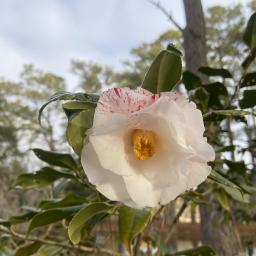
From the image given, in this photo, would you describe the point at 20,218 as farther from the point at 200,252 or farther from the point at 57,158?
the point at 200,252

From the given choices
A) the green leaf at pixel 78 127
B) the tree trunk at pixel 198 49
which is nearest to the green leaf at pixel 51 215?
the green leaf at pixel 78 127

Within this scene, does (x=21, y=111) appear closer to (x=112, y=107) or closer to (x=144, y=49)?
(x=144, y=49)

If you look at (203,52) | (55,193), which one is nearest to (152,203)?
(55,193)

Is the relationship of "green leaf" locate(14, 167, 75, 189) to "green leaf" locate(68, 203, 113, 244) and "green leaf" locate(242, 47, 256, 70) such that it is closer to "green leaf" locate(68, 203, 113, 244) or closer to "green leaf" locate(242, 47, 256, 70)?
"green leaf" locate(68, 203, 113, 244)

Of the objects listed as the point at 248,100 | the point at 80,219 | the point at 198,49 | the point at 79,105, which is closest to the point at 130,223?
the point at 80,219

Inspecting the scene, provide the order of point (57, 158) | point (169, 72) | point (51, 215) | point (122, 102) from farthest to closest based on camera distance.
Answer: point (57, 158) < point (51, 215) < point (169, 72) < point (122, 102)

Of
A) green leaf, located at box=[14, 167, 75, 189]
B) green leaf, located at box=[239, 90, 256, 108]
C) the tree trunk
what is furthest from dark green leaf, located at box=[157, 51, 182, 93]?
the tree trunk
